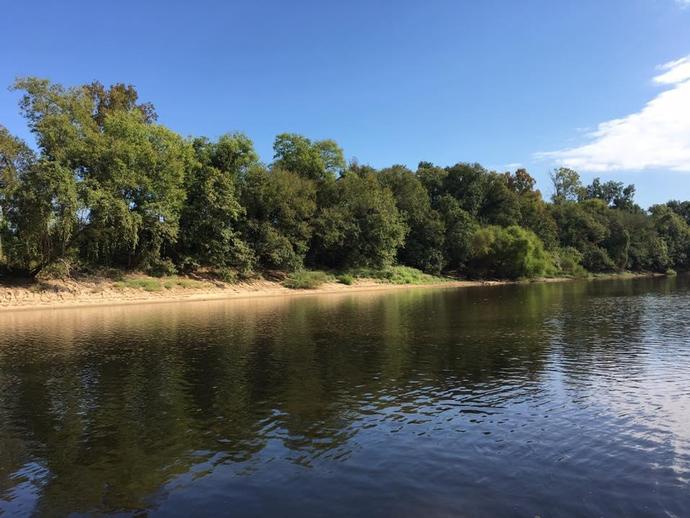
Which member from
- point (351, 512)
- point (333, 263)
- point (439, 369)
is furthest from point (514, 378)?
point (333, 263)

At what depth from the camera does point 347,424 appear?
516 inches

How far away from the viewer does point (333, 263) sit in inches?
3022

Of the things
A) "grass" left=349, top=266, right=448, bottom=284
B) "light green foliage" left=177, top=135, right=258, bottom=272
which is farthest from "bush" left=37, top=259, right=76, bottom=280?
"grass" left=349, top=266, right=448, bottom=284

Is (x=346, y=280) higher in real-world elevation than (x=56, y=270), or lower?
lower

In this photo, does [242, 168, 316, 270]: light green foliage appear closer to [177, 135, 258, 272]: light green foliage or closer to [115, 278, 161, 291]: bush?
[177, 135, 258, 272]: light green foliage

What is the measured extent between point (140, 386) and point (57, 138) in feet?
117

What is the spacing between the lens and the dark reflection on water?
925 centimetres

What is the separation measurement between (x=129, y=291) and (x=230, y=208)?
1489cm

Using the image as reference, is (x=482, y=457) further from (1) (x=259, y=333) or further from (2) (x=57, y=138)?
(2) (x=57, y=138)

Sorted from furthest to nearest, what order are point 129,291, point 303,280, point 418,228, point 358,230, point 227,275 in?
point 418,228 → point 358,230 → point 303,280 → point 227,275 → point 129,291

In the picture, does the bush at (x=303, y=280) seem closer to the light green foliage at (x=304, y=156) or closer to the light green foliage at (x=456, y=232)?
the light green foliage at (x=304, y=156)

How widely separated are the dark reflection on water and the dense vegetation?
19.4 m

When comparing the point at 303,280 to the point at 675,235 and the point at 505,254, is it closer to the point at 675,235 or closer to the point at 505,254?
the point at 505,254

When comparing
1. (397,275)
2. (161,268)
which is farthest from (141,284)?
(397,275)
